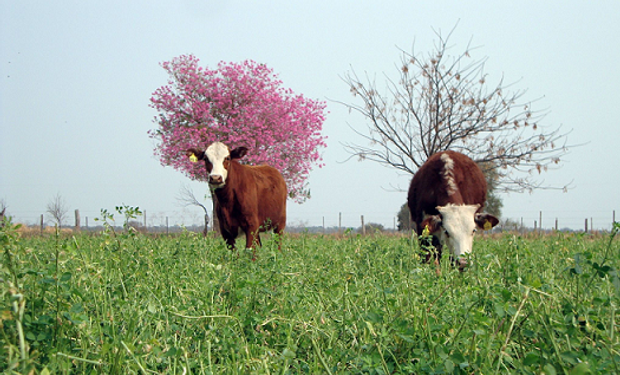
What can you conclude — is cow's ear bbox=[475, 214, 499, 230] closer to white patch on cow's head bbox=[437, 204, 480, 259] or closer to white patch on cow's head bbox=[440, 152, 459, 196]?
white patch on cow's head bbox=[437, 204, 480, 259]

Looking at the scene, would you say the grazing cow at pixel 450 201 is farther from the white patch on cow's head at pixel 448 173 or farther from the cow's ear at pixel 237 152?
the cow's ear at pixel 237 152

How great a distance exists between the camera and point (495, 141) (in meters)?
16.5

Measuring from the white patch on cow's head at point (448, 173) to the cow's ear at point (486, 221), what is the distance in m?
0.51

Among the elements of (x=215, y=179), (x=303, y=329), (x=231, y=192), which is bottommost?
(x=303, y=329)

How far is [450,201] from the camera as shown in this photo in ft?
22.4

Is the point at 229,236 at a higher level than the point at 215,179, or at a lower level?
lower

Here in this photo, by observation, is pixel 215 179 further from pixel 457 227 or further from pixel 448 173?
Result: pixel 457 227

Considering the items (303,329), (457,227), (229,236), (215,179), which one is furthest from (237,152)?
(303,329)

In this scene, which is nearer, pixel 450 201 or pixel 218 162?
pixel 450 201

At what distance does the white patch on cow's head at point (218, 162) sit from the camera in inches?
310

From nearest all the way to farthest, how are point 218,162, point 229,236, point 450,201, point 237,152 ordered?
point 450,201, point 218,162, point 229,236, point 237,152

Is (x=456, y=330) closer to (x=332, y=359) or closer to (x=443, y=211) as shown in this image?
(x=332, y=359)

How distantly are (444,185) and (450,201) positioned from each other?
386 millimetres

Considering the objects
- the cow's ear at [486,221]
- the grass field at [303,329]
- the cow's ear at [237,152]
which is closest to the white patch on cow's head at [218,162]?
the cow's ear at [237,152]
